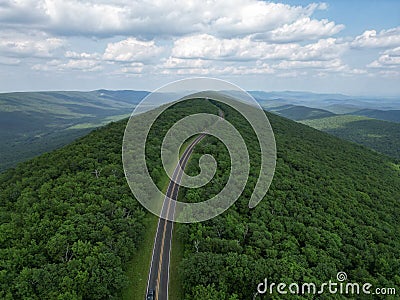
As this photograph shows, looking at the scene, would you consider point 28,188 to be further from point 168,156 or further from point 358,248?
point 358,248

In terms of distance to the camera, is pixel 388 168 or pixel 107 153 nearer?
pixel 107 153

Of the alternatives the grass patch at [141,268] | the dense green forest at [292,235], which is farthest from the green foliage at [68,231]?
the dense green forest at [292,235]

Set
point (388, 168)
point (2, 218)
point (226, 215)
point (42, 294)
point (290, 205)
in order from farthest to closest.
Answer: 1. point (388, 168)
2. point (290, 205)
3. point (226, 215)
4. point (2, 218)
5. point (42, 294)

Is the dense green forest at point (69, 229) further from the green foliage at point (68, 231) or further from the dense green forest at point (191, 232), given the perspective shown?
the dense green forest at point (191, 232)

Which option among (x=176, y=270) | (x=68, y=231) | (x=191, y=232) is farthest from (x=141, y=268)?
(x=68, y=231)

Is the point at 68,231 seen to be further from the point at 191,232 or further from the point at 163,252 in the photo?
the point at 191,232

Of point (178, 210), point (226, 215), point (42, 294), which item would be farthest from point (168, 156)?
point (42, 294)
